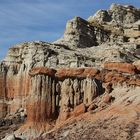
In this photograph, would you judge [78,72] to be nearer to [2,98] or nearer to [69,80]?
[69,80]

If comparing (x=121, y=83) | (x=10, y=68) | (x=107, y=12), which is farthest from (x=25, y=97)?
(x=107, y=12)

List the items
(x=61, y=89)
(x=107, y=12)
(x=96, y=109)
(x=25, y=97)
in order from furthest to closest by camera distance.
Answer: (x=107, y=12) < (x=25, y=97) < (x=61, y=89) < (x=96, y=109)

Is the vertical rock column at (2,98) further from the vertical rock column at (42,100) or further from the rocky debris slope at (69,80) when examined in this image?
the vertical rock column at (42,100)

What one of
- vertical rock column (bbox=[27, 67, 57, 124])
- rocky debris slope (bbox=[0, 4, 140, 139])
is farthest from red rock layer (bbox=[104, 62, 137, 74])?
vertical rock column (bbox=[27, 67, 57, 124])

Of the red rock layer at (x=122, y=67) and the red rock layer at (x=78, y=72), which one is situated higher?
the red rock layer at (x=122, y=67)

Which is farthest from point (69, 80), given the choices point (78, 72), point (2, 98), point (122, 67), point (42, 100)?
point (2, 98)

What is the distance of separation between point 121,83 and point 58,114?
7.31 meters

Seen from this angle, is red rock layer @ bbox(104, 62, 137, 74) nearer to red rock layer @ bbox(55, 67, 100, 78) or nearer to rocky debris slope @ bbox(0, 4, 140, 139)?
rocky debris slope @ bbox(0, 4, 140, 139)

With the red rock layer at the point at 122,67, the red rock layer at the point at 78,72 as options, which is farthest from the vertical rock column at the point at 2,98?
the red rock layer at the point at 122,67

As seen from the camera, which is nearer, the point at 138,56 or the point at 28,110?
the point at 28,110

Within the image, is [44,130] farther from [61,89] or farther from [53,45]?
[53,45]

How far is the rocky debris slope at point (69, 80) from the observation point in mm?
73125

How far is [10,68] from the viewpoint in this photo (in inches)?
3469

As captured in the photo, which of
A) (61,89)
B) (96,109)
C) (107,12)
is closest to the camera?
(96,109)
